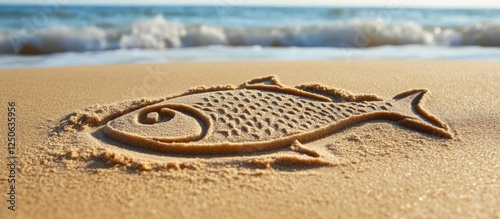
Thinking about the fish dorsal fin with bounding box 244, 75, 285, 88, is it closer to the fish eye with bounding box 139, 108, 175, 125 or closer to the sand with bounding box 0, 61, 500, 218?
the sand with bounding box 0, 61, 500, 218

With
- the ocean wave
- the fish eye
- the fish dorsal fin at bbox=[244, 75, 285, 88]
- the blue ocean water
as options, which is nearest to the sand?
the fish eye

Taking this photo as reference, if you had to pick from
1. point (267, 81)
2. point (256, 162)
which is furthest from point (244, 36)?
point (256, 162)

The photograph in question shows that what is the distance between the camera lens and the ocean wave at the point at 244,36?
668 cm

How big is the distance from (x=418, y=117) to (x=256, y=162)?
95 centimetres

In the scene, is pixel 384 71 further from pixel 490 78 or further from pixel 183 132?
pixel 183 132

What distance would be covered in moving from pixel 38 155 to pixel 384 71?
244 centimetres

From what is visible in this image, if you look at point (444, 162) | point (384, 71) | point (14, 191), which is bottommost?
point (14, 191)

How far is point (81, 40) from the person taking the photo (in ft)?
22.6

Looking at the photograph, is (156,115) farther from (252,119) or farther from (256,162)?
(256,162)

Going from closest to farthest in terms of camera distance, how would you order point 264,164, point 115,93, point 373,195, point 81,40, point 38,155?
point 373,195
point 264,164
point 38,155
point 115,93
point 81,40

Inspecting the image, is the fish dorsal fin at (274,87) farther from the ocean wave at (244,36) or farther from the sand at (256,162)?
the ocean wave at (244,36)

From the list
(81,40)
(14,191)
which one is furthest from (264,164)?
(81,40)

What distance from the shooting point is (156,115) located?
2051 millimetres

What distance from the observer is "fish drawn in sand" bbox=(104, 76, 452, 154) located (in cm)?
185
